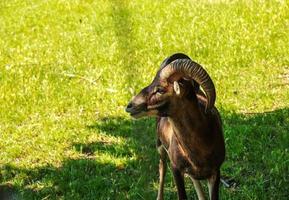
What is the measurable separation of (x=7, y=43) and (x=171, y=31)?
3470 millimetres

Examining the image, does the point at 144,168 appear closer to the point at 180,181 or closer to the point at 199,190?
the point at 199,190

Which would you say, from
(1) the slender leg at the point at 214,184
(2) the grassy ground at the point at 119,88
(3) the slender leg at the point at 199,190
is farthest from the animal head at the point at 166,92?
(2) the grassy ground at the point at 119,88

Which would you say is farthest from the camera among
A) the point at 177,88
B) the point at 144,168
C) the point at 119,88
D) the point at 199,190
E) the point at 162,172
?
the point at 119,88

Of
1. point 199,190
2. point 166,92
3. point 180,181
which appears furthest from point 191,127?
point 199,190

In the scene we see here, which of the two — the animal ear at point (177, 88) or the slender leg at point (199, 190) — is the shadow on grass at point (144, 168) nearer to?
the slender leg at point (199, 190)

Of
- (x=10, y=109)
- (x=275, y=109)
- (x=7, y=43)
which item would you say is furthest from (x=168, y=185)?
(x=7, y=43)

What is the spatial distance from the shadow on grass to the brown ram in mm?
1182

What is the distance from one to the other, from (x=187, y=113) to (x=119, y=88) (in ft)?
16.0

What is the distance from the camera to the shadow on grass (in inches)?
290

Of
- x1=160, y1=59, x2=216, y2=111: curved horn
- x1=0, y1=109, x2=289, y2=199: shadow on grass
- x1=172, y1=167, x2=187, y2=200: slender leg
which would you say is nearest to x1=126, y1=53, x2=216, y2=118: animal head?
x1=160, y1=59, x2=216, y2=111: curved horn

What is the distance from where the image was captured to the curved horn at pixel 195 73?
543 centimetres

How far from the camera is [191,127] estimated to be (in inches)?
229

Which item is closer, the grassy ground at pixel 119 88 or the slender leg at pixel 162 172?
the slender leg at pixel 162 172

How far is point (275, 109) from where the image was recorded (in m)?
9.23
